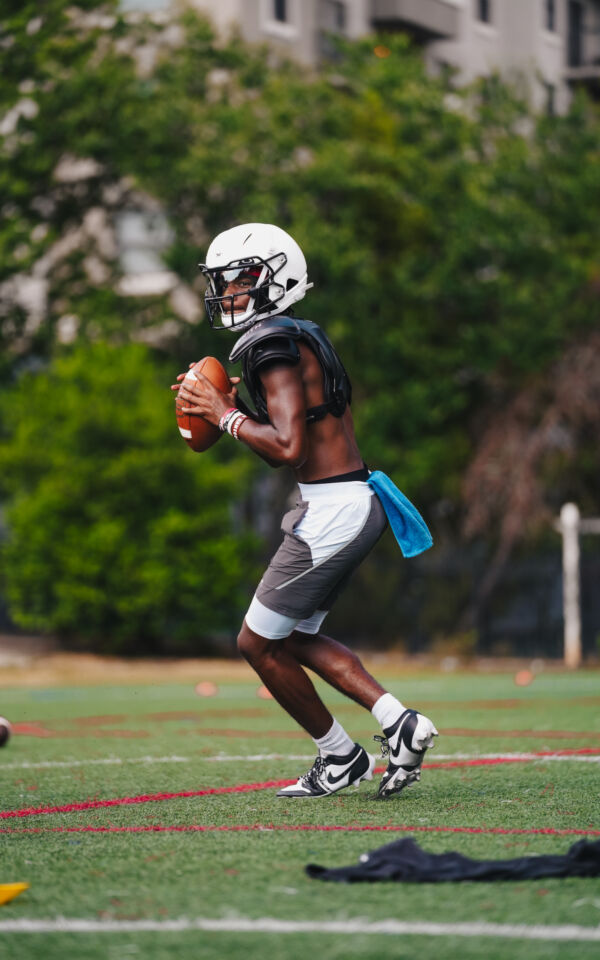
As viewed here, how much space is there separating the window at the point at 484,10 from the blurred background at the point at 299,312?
12952mm

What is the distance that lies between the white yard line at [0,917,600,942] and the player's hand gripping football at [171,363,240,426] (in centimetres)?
278

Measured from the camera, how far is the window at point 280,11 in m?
30.5

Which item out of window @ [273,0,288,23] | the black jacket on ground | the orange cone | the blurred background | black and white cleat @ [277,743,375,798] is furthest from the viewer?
window @ [273,0,288,23]

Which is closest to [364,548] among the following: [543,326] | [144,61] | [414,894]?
[414,894]

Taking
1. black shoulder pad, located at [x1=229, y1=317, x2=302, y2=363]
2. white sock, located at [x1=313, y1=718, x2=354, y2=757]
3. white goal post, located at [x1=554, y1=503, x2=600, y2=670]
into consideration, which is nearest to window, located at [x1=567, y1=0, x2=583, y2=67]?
white goal post, located at [x1=554, y1=503, x2=600, y2=670]

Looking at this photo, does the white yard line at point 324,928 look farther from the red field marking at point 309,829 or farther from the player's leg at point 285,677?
the player's leg at point 285,677

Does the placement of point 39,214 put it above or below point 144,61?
below

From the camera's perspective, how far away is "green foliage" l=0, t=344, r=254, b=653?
20172 mm

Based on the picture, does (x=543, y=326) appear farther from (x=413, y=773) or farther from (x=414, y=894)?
(x=414, y=894)

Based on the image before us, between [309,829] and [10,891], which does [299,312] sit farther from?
[10,891]

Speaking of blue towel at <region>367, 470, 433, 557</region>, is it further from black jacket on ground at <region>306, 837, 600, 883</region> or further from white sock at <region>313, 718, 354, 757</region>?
black jacket on ground at <region>306, 837, 600, 883</region>

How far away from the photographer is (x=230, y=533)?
21250mm

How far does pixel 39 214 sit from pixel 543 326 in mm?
7354

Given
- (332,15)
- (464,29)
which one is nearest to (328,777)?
(332,15)
